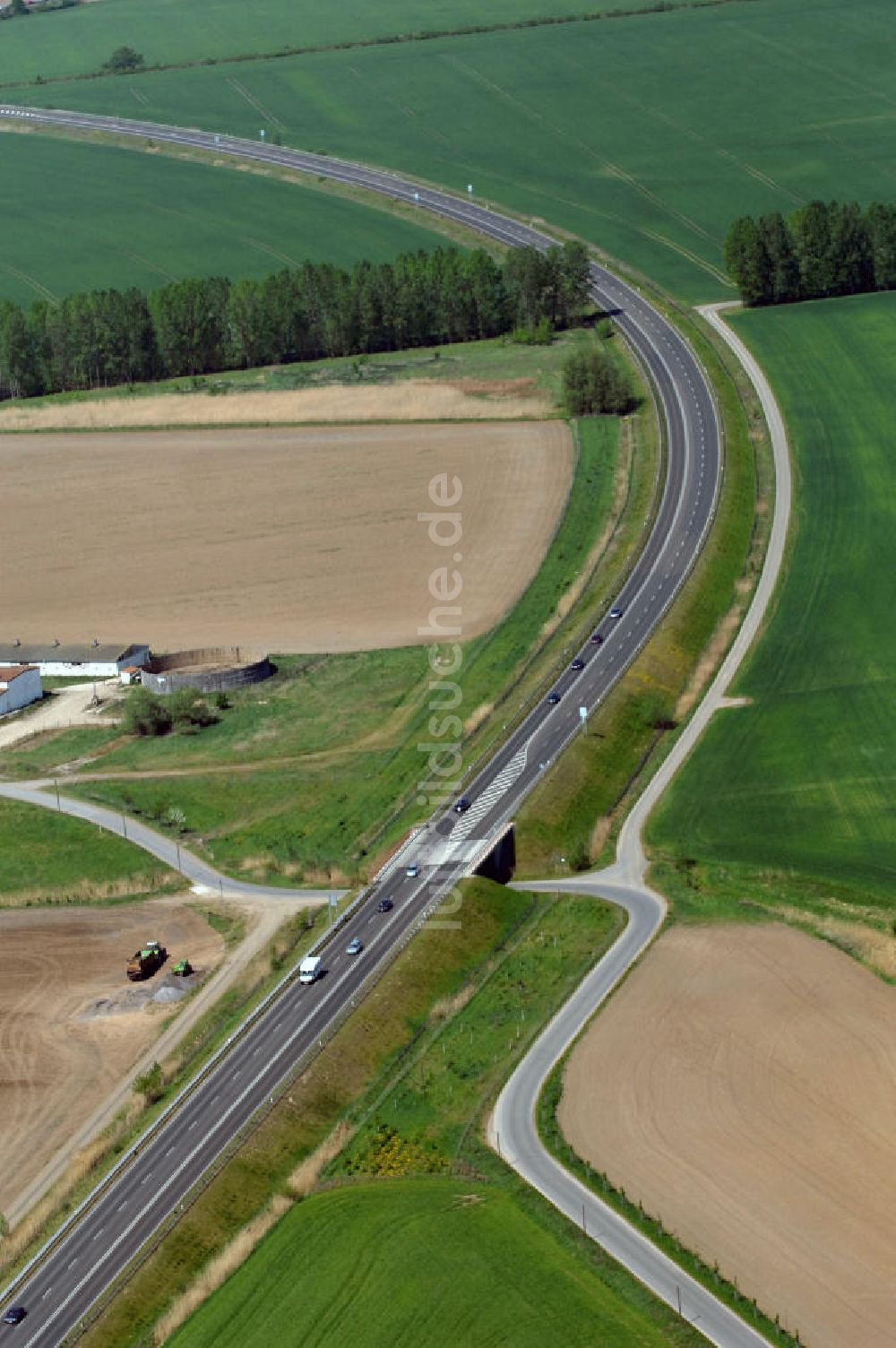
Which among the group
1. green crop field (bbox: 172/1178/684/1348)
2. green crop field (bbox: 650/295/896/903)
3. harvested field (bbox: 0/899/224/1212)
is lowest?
green crop field (bbox: 172/1178/684/1348)

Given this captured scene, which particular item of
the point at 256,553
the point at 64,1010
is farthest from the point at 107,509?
the point at 64,1010

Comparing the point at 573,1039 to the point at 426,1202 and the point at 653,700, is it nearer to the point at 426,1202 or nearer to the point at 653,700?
the point at 426,1202

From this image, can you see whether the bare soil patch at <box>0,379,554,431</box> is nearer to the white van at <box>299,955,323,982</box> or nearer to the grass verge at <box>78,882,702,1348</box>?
the grass verge at <box>78,882,702,1348</box>

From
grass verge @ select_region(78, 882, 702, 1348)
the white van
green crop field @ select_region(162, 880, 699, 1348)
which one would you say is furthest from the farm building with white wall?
green crop field @ select_region(162, 880, 699, 1348)

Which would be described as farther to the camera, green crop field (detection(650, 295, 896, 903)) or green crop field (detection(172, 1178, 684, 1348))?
green crop field (detection(650, 295, 896, 903))

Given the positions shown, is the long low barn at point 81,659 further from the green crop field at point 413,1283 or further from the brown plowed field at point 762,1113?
the green crop field at point 413,1283

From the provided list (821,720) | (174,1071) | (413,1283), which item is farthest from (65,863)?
(413,1283)

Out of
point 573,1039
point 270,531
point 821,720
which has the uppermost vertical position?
point 270,531
